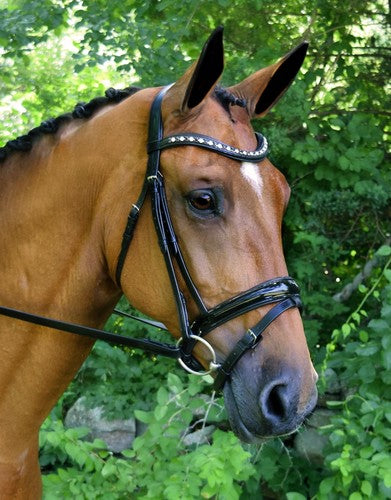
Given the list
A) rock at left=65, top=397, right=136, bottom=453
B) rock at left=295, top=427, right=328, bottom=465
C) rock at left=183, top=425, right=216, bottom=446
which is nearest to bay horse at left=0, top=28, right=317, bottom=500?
rock at left=183, top=425, right=216, bottom=446

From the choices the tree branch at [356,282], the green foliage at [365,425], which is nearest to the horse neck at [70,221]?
the green foliage at [365,425]

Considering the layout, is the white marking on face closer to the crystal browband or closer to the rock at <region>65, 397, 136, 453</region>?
the crystal browband

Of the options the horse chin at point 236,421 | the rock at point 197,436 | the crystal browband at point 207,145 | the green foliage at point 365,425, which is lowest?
the rock at point 197,436

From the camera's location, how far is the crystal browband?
199 cm

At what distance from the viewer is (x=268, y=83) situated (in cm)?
229

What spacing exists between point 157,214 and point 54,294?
0.45m

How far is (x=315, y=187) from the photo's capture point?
4797 millimetres

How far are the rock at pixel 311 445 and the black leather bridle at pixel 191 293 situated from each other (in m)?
2.61

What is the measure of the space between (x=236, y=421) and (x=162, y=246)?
54 centimetres

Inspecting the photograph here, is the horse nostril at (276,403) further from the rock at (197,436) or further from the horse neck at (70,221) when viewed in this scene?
the rock at (197,436)

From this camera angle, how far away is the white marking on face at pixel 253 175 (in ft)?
6.50

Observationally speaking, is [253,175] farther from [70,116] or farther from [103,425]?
[103,425]

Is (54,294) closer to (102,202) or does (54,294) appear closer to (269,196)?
(102,202)

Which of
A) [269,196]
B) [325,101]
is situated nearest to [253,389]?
[269,196]
